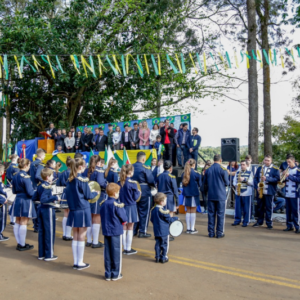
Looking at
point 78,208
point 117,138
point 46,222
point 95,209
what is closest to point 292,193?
point 95,209

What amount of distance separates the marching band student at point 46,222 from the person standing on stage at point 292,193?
578 centimetres

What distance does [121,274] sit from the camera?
5152 millimetres

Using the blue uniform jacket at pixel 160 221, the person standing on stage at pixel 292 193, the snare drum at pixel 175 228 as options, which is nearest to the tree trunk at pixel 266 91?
the person standing on stage at pixel 292 193

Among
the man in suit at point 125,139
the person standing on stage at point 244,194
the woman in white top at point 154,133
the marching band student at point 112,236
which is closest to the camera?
the marching band student at point 112,236

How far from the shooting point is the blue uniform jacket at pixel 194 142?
12.8 m

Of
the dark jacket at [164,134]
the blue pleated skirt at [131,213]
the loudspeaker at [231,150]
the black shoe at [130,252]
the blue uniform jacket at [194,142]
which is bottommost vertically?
the black shoe at [130,252]

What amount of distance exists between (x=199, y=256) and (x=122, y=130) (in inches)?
422

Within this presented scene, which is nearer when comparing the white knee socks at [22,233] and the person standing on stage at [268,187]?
the white knee socks at [22,233]

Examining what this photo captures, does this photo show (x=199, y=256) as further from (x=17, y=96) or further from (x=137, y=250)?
(x=17, y=96)

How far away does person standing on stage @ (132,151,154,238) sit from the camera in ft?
25.5

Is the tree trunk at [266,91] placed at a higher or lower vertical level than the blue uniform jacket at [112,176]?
higher

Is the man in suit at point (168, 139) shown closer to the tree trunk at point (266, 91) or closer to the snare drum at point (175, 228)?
the tree trunk at point (266, 91)

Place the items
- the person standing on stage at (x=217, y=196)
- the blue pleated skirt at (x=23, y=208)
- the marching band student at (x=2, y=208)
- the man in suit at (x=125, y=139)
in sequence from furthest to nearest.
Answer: the man in suit at (x=125, y=139), the person standing on stage at (x=217, y=196), the marching band student at (x=2, y=208), the blue pleated skirt at (x=23, y=208)

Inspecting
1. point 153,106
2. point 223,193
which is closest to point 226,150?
point 223,193
